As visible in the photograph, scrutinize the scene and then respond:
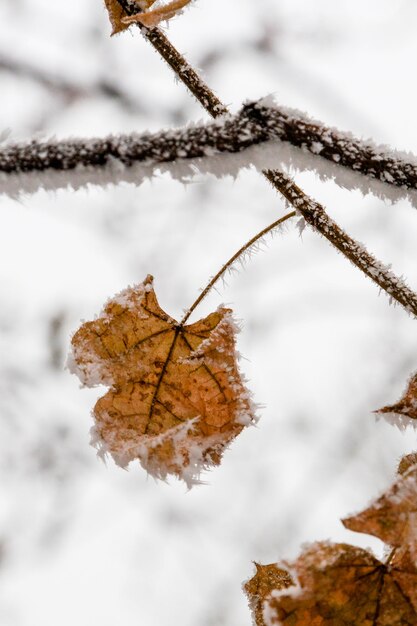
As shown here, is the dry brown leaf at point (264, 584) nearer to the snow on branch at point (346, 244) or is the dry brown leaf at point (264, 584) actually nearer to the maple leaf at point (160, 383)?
the maple leaf at point (160, 383)

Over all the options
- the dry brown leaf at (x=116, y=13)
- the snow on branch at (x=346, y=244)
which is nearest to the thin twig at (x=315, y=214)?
the snow on branch at (x=346, y=244)

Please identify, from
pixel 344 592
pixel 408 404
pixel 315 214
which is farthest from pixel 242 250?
pixel 344 592

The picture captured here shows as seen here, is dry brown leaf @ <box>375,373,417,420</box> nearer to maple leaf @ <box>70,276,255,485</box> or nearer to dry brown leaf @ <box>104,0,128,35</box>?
maple leaf @ <box>70,276,255,485</box>

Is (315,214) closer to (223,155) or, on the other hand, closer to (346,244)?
(346,244)

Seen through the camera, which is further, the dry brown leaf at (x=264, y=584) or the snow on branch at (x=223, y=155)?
the dry brown leaf at (x=264, y=584)

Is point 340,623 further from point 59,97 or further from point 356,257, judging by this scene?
point 59,97

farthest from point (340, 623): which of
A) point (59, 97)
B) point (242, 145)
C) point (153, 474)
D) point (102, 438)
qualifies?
point (59, 97)

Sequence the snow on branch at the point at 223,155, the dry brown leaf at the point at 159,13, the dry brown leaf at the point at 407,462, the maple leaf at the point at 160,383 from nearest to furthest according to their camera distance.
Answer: the snow on branch at the point at 223,155, the dry brown leaf at the point at 159,13, the dry brown leaf at the point at 407,462, the maple leaf at the point at 160,383
